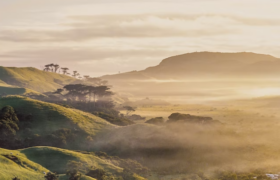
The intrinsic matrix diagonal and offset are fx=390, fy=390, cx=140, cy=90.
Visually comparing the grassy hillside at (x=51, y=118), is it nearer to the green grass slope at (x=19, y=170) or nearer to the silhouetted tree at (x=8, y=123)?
the silhouetted tree at (x=8, y=123)

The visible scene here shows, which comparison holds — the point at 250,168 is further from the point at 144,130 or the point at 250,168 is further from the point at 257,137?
the point at 257,137

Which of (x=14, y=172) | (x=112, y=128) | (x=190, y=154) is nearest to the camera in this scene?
(x=14, y=172)

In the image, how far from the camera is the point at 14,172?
5816cm

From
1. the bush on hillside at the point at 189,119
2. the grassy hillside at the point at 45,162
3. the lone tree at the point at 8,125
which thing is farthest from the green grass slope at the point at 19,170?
the bush on hillside at the point at 189,119

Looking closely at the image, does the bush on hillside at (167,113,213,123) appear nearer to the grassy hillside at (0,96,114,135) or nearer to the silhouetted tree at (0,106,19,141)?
the grassy hillside at (0,96,114,135)

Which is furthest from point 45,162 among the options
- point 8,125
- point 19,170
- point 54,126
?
point 54,126

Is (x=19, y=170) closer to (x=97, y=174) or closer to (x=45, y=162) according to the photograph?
(x=97, y=174)

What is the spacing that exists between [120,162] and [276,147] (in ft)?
218

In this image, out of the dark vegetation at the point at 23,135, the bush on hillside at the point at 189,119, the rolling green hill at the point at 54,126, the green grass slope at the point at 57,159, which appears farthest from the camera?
the bush on hillside at the point at 189,119

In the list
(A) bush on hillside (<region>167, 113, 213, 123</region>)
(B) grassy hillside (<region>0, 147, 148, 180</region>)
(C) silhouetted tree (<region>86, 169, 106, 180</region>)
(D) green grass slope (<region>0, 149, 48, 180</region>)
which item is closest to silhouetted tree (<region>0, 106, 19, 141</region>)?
(B) grassy hillside (<region>0, 147, 148, 180</region>)

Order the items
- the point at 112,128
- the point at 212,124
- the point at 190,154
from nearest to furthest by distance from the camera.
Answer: the point at 190,154, the point at 112,128, the point at 212,124

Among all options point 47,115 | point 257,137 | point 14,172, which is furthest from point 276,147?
point 14,172

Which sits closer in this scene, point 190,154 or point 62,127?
point 190,154

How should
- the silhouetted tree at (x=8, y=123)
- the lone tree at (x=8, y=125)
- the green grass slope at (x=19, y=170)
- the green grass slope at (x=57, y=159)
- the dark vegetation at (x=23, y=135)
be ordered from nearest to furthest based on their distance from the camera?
the green grass slope at (x=19, y=170), the green grass slope at (x=57, y=159), the lone tree at (x=8, y=125), the dark vegetation at (x=23, y=135), the silhouetted tree at (x=8, y=123)
